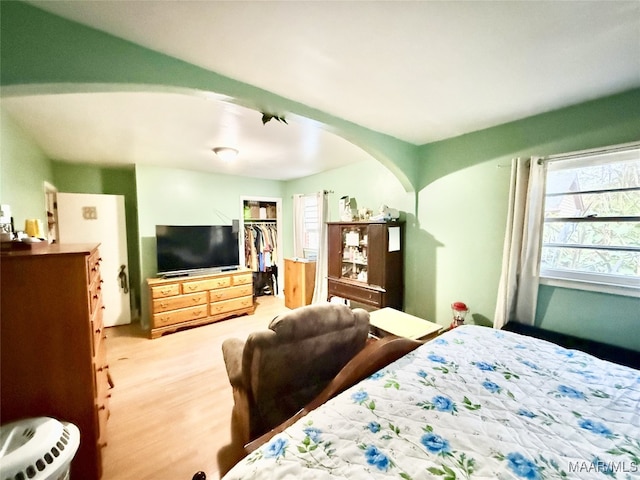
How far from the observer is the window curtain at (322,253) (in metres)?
3.91

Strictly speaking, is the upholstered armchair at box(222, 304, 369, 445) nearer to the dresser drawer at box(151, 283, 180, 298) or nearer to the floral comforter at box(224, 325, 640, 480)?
the floral comforter at box(224, 325, 640, 480)

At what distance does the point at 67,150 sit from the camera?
2787 millimetres

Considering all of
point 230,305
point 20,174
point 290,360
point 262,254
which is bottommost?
point 230,305

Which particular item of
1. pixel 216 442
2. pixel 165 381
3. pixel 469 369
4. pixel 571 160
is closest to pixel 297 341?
pixel 469 369

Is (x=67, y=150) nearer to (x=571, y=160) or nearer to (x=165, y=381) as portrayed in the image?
(x=165, y=381)

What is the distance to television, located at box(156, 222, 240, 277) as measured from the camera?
347 cm

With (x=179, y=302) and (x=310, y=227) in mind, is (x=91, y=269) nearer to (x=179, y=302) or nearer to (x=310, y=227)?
(x=179, y=302)

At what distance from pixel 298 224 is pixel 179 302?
2.24m

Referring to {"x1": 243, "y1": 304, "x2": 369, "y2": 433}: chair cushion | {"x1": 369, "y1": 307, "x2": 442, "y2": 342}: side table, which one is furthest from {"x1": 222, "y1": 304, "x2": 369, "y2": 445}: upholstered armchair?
{"x1": 369, "y1": 307, "x2": 442, "y2": 342}: side table

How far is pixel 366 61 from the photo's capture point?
4.37 feet

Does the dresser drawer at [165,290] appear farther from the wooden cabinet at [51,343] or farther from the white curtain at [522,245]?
the white curtain at [522,245]

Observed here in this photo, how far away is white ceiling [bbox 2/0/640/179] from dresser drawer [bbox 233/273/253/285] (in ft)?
7.08

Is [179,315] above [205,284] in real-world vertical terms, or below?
below

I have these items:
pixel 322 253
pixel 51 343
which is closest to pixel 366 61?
pixel 51 343
